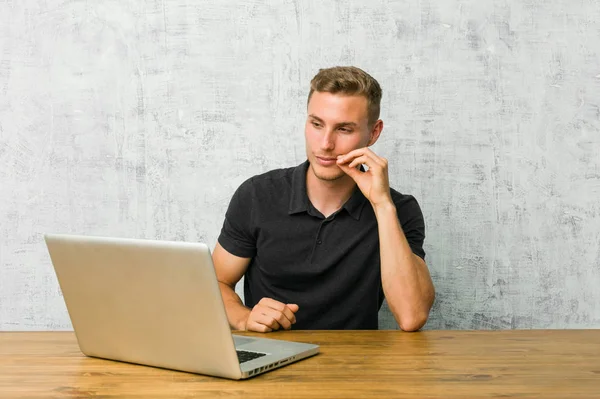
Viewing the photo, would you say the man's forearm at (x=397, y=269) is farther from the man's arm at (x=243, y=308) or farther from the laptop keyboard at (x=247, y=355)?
→ the laptop keyboard at (x=247, y=355)

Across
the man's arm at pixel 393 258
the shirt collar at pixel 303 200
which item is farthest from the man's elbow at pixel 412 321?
the shirt collar at pixel 303 200

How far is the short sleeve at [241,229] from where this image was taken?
7.54 ft

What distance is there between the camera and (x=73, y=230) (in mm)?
2777

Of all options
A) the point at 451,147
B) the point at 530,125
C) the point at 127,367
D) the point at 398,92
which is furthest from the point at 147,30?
the point at 127,367

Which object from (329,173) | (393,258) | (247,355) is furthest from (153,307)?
(329,173)

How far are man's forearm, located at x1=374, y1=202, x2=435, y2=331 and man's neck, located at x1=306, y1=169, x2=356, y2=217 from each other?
0.23 m

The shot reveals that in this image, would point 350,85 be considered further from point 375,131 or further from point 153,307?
point 153,307

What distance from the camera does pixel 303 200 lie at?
89.6 inches

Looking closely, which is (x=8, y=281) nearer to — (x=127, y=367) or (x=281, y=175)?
(x=281, y=175)

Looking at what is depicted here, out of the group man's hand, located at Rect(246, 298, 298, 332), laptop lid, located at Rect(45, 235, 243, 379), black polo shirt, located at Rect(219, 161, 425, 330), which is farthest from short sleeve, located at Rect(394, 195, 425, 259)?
laptop lid, located at Rect(45, 235, 243, 379)

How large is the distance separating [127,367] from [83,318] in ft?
0.44

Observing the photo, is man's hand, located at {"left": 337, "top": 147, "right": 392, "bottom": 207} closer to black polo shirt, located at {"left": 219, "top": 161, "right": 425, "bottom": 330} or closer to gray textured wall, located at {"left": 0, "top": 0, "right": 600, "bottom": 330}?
black polo shirt, located at {"left": 219, "top": 161, "right": 425, "bottom": 330}

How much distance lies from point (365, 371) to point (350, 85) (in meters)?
1.05

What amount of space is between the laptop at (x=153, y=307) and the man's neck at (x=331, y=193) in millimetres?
812
